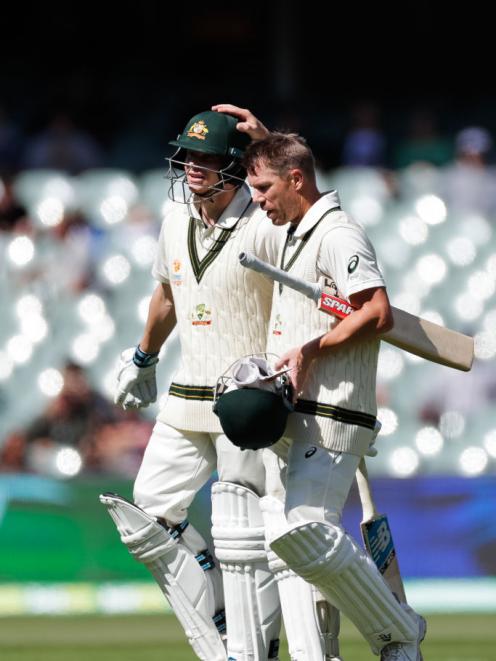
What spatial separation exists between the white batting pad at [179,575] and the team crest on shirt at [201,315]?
0.60m

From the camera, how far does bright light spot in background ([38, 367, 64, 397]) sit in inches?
308

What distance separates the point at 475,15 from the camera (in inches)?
432

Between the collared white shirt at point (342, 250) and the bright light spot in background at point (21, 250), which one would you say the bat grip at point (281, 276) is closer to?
the collared white shirt at point (342, 250)

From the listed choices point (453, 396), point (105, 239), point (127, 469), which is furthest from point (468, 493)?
point (105, 239)

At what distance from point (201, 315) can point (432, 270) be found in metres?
4.33

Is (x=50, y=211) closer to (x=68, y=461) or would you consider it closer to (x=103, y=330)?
(x=103, y=330)

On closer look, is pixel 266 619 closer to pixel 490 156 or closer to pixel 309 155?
pixel 309 155

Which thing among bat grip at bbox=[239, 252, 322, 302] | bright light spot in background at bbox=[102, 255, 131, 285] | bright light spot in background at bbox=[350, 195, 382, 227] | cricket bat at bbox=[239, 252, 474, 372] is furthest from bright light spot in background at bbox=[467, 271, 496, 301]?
bat grip at bbox=[239, 252, 322, 302]

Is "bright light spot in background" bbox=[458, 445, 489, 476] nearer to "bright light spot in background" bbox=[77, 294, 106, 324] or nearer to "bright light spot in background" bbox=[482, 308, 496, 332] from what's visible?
"bright light spot in background" bbox=[482, 308, 496, 332]

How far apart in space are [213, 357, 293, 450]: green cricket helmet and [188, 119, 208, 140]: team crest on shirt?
0.83 metres

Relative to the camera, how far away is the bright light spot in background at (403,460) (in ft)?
25.0

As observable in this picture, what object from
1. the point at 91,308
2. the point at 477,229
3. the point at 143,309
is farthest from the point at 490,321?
the point at 91,308

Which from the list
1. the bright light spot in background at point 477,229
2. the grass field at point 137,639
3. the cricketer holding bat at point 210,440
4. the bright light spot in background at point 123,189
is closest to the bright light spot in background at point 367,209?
the bright light spot in background at point 477,229

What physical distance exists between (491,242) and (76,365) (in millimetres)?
2703
